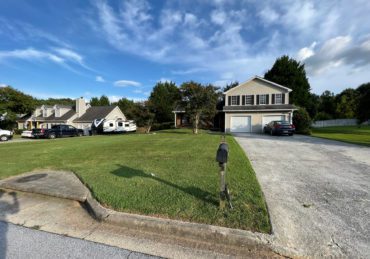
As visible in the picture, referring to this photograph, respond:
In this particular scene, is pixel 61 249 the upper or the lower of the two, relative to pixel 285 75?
lower

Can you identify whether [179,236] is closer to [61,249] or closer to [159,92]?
[61,249]

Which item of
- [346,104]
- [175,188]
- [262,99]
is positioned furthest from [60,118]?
[346,104]

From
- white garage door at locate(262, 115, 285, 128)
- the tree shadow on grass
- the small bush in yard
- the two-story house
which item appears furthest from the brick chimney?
the tree shadow on grass

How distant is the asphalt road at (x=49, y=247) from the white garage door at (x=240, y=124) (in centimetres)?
2223

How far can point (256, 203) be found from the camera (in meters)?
3.73

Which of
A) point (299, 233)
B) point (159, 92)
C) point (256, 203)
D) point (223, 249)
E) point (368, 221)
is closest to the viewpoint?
point (223, 249)

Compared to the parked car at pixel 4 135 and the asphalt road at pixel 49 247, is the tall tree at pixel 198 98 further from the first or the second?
the parked car at pixel 4 135

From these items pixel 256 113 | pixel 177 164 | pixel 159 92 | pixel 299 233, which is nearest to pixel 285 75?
pixel 256 113

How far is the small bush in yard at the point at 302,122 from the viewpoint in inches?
824

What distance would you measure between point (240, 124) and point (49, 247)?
893 inches

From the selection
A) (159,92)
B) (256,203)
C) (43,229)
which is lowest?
(43,229)

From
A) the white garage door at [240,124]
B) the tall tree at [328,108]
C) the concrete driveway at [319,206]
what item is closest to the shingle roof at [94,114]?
the white garage door at [240,124]

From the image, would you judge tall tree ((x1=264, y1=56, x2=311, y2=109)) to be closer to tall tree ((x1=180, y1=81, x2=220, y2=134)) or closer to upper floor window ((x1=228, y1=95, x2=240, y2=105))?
upper floor window ((x1=228, y1=95, x2=240, y2=105))

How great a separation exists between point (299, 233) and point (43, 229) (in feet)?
13.1
